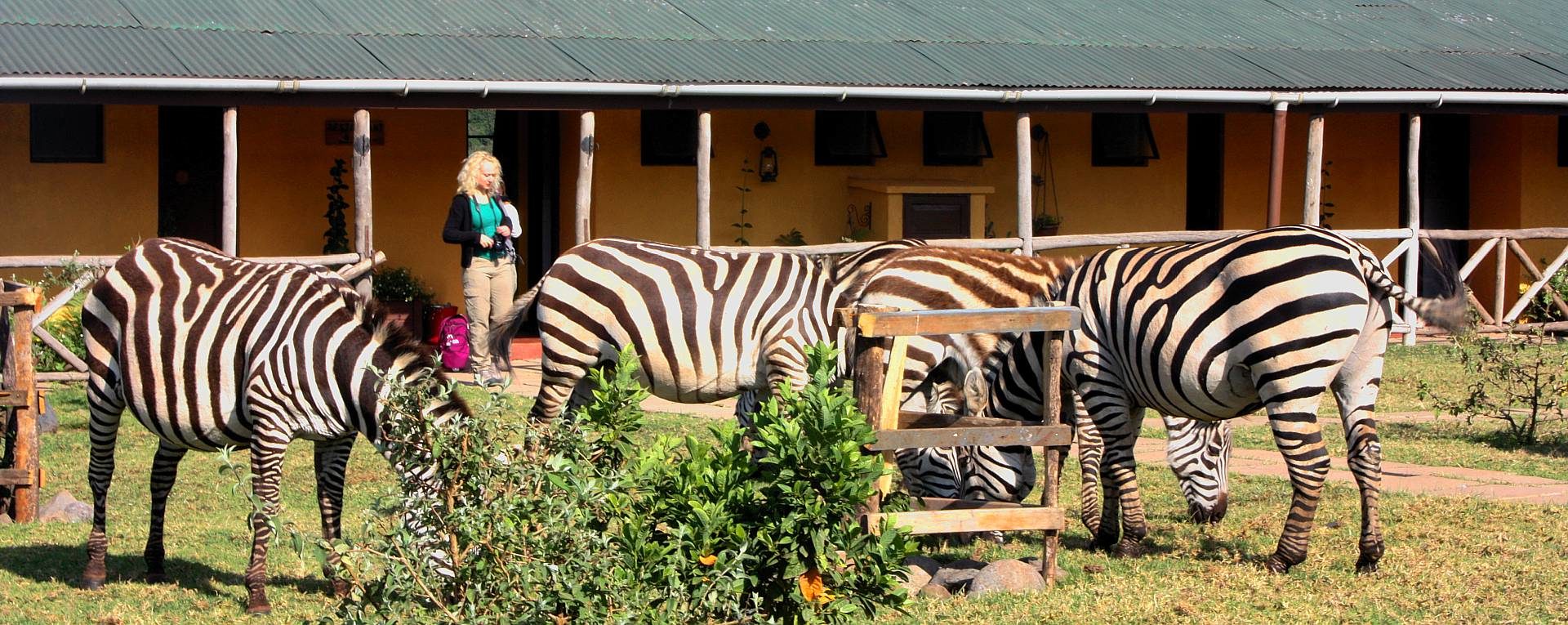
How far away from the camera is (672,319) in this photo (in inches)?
327

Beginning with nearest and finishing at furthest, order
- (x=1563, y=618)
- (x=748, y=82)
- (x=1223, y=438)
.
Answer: (x=1563, y=618)
(x=1223, y=438)
(x=748, y=82)

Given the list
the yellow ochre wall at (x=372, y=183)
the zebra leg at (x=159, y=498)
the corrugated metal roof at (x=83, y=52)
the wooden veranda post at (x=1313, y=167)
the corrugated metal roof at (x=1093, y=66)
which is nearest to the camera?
the zebra leg at (x=159, y=498)

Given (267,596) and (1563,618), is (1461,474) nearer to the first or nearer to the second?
(1563,618)

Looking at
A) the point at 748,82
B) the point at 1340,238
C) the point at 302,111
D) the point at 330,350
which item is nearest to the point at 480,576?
the point at 330,350

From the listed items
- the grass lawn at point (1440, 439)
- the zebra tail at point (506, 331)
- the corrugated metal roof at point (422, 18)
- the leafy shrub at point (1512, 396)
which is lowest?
the grass lawn at point (1440, 439)

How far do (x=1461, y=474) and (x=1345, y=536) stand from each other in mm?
2488

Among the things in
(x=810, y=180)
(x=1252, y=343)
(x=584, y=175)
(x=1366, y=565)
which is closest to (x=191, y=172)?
(x=584, y=175)

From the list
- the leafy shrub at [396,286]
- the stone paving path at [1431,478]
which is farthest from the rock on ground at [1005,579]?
the leafy shrub at [396,286]

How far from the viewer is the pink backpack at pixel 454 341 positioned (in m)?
14.5

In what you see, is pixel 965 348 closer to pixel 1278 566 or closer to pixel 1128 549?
pixel 1128 549

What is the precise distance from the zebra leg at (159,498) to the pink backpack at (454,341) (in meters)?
6.95

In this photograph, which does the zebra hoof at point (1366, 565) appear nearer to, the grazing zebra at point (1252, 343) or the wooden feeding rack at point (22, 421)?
the grazing zebra at point (1252, 343)

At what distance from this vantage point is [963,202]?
710 inches

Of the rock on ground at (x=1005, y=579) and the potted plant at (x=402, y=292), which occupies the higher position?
the potted plant at (x=402, y=292)
